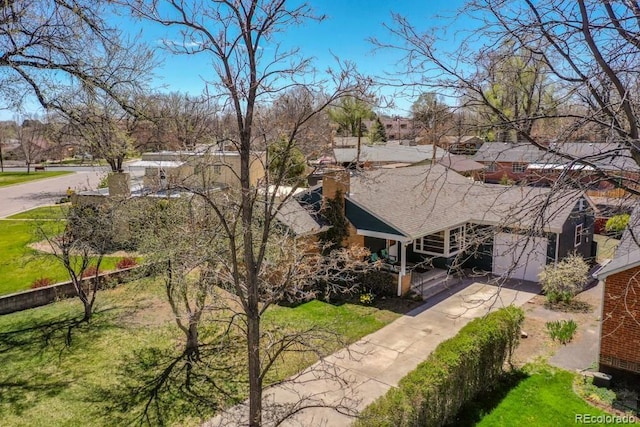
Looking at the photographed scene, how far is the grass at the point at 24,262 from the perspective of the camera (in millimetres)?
15547

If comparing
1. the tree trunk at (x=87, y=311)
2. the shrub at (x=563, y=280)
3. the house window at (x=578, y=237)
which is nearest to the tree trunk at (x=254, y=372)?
the tree trunk at (x=87, y=311)

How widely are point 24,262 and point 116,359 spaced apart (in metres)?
5.07

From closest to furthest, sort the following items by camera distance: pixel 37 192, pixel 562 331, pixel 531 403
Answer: pixel 531 403
pixel 562 331
pixel 37 192

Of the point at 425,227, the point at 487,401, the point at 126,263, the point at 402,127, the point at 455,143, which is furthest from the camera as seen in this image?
the point at 126,263

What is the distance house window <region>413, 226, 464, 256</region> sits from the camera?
17453 millimetres

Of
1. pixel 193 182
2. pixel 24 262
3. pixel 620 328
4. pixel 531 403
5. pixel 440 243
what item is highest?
pixel 193 182

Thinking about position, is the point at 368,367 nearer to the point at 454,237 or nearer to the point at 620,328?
the point at 620,328

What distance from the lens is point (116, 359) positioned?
36.1 ft

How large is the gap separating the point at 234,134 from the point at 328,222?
11352 mm

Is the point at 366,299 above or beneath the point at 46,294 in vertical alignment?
beneath

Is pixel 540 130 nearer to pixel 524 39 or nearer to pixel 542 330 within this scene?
pixel 524 39

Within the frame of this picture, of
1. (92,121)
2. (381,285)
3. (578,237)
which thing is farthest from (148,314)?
(578,237)

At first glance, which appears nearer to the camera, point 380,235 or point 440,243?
point 380,235

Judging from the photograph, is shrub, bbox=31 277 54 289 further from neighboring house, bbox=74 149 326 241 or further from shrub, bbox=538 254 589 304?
shrub, bbox=538 254 589 304
